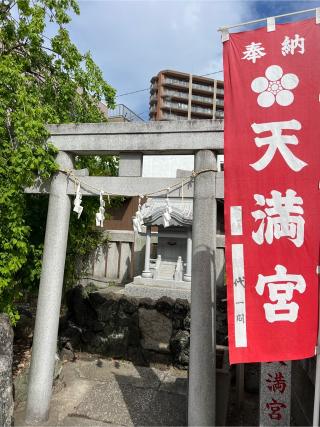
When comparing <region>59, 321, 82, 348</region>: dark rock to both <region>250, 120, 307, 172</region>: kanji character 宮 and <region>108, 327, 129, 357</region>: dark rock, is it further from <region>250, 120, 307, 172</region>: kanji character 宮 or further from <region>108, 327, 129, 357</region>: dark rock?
<region>250, 120, 307, 172</region>: kanji character 宮

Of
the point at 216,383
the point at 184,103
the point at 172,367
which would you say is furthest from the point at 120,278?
the point at 184,103

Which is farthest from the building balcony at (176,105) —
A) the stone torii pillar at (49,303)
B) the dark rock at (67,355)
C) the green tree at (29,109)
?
the stone torii pillar at (49,303)

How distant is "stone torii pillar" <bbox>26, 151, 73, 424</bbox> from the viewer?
233 inches

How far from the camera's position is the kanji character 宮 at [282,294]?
13.3 feet

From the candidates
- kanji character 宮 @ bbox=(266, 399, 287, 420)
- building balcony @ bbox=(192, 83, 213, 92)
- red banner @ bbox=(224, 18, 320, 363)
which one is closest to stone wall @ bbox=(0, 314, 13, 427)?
red banner @ bbox=(224, 18, 320, 363)

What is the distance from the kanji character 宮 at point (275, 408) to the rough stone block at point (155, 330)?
4.58m

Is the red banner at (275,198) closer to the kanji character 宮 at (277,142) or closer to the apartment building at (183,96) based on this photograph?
the kanji character 宮 at (277,142)

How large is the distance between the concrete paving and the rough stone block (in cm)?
59

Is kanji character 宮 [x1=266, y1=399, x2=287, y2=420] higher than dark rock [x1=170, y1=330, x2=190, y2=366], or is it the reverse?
kanji character 宮 [x1=266, y1=399, x2=287, y2=420]

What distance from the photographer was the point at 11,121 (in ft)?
20.7

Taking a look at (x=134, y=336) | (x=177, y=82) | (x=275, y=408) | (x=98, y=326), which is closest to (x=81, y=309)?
(x=98, y=326)

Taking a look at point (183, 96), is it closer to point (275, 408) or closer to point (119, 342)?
point (119, 342)

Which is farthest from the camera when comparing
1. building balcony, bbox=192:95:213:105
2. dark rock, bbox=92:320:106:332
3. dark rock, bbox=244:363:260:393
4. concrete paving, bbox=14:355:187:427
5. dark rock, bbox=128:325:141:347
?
building balcony, bbox=192:95:213:105

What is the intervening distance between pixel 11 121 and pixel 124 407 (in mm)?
5747
